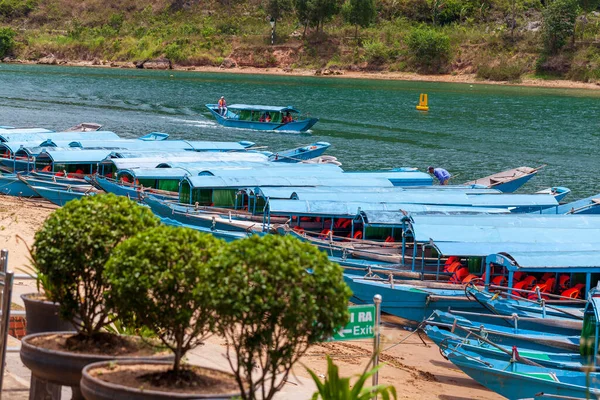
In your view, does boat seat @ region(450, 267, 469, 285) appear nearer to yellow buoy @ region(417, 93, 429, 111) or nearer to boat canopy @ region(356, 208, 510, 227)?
boat canopy @ region(356, 208, 510, 227)

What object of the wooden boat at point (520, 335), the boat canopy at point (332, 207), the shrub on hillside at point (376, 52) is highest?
the shrub on hillside at point (376, 52)

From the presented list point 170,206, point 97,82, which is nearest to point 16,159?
point 170,206

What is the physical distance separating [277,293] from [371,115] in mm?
77605

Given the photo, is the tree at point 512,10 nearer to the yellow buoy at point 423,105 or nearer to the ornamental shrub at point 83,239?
the yellow buoy at point 423,105

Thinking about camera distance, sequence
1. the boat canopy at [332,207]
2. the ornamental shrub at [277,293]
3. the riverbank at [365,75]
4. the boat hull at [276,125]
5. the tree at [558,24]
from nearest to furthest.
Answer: the ornamental shrub at [277,293] < the boat canopy at [332,207] < the boat hull at [276,125] < the riverbank at [365,75] < the tree at [558,24]

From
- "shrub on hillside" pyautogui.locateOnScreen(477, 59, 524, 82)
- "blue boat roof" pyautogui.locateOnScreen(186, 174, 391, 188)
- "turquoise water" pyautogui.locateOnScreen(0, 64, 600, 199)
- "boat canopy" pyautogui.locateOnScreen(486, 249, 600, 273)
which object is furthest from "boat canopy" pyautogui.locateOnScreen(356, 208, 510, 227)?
"shrub on hillside" pyautogui.locateOnScreen(477, 59, 524, 82)

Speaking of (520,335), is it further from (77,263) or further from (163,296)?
(163,296)

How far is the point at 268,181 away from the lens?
3275cm

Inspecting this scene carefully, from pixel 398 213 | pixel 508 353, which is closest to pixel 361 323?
pixel 508 353

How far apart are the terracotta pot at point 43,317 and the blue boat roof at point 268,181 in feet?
66.6

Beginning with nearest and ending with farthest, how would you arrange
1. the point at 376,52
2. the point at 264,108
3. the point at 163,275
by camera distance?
the point at 163,275, the point at 264,108, the point at 376,52

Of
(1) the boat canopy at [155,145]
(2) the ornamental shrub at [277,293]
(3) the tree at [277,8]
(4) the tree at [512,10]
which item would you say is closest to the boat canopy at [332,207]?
(1) the boat canopy at [155,145]

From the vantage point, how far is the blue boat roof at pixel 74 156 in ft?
124

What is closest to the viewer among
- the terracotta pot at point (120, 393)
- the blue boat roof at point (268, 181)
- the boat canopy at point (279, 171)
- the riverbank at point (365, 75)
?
the terracotta pot at point (120, 393)
